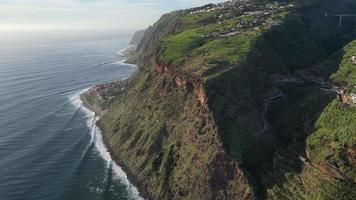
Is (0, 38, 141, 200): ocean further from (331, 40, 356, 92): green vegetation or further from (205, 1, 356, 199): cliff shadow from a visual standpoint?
(331, 40, 356, 92): green vegetation

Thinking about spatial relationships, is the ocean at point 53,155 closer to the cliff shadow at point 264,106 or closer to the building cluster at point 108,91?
the building cluster at point 108,91

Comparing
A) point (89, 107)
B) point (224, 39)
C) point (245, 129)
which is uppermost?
point (224, 39)

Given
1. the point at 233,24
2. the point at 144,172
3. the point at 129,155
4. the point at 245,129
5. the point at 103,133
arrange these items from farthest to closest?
the point at 233,24
the point at 103,133
the point at 129,155
the point at 144,172
the point at 245,129

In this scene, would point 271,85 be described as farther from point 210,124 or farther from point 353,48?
point 353,48

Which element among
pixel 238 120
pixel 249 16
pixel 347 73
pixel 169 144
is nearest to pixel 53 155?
pixel 169 144

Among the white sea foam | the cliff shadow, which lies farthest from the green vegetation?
the white sea foam

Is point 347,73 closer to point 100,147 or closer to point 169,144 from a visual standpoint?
point 169,144

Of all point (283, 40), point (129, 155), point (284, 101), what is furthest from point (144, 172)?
point (283, 40)
